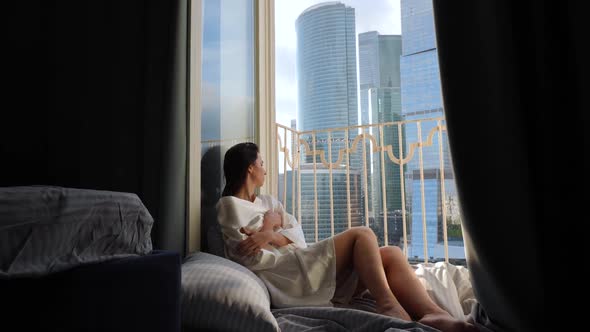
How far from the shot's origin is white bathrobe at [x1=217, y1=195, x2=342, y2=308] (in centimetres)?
153

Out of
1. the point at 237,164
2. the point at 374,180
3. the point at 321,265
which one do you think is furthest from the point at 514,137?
the point at 374,180

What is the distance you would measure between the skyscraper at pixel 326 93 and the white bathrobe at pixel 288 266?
1522mm

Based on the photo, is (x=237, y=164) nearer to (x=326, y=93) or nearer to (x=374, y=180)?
(x=374, y=180)

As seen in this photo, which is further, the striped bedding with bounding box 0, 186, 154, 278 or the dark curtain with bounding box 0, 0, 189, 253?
the dark curtain with bounding box 0, 0, 189, 253

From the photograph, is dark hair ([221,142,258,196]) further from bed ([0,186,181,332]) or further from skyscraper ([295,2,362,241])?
skyscraper ([295,2,362,241])

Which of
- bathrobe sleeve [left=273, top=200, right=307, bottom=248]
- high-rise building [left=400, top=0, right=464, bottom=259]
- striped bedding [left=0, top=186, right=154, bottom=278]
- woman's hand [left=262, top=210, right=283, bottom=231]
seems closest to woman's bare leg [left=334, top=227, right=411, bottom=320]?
bathrobe sleeve [left=273, top=200, right=307, bottom=248]

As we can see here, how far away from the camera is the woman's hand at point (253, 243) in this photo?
1.59m

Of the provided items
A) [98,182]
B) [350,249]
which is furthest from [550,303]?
[98,182]

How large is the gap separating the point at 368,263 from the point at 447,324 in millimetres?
389

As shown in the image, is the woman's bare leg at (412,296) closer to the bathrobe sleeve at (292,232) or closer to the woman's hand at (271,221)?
the bathrobe sleeve at (292,232)

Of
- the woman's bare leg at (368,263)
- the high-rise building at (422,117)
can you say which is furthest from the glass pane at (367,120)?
the woman's bare leg at (368,263)

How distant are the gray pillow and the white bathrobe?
0.33 m

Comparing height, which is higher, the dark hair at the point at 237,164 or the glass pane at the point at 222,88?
the glass pane at the point at 222,88

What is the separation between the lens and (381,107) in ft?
10.3
